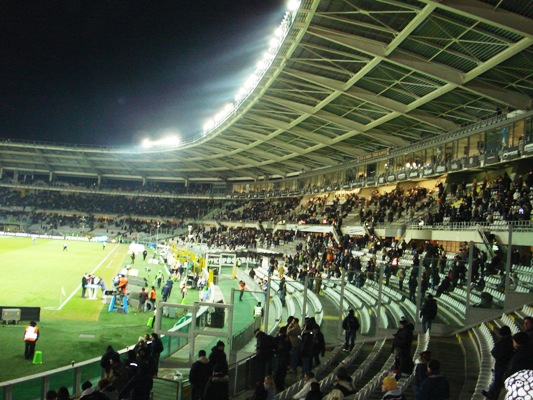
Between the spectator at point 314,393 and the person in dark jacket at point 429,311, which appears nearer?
the spectator at point 314,393

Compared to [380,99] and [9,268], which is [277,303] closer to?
[380,99]

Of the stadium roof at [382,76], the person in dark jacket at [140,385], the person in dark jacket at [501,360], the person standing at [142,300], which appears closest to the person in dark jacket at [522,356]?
the person in dark jacket at [501,360]

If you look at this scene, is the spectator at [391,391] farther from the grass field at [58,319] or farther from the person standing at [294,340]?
the grass field at [58,319]

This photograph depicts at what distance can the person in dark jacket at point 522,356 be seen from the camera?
6.25 m

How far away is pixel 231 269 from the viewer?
120 feet

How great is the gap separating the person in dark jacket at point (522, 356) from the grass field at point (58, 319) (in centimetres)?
1120

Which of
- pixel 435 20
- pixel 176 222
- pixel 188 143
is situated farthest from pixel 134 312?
pixel 176 222

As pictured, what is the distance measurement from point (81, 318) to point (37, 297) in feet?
16.2

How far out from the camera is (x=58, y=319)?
65.5 ft

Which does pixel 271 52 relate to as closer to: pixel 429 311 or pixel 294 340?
pixel 429 311

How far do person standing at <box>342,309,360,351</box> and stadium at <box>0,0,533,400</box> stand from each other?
0.66 feet

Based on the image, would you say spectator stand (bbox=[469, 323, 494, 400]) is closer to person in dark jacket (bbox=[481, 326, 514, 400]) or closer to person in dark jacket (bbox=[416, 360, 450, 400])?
person in dark jacket (bbox=[481, 326, 514, 400])

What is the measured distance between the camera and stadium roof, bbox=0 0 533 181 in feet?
71.2

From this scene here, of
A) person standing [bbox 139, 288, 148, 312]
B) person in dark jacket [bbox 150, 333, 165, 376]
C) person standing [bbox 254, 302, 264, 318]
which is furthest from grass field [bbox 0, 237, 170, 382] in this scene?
person standing [bbox 254, 302, 264, 318]
